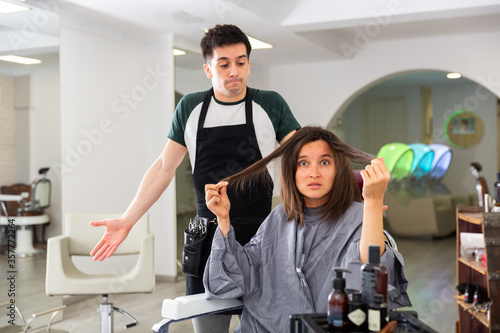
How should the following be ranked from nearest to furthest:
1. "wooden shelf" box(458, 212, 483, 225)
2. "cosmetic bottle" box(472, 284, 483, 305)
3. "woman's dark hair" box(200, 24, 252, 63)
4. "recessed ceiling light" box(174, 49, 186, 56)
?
1. "woman's dark hair" box(200, 24, 252, 63)
2. "wooden shelf" box(458, 212, 483, 225)
3. "cosmetic bottle" box(472, 284, 483, 305)
4. "recessed ceiling light" box(174, 49, 186, 56)

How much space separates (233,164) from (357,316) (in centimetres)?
86

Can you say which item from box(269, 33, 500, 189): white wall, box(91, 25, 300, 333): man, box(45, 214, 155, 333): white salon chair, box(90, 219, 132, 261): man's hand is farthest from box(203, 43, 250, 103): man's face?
box(269, 33, 500, 189): white wall

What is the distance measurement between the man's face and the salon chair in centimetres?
→ 245

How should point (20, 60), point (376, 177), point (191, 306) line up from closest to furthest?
point (376, 177) → point (191, 306) → point (20, 60)

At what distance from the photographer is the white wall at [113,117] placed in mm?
4617

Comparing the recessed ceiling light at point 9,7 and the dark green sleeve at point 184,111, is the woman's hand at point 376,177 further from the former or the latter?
the recessed ceiling light at point 9,7

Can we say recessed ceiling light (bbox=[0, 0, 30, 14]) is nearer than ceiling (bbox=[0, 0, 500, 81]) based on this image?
Yes

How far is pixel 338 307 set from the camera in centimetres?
138

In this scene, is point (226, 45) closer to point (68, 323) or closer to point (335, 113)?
point (68, 323)

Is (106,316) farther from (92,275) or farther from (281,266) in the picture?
(281,266)

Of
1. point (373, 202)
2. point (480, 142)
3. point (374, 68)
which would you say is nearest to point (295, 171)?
point (373, 202)

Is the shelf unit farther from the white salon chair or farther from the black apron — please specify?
the white salon chair

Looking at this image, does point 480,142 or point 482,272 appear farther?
point 480,142

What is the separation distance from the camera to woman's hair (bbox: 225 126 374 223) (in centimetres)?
185
